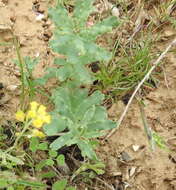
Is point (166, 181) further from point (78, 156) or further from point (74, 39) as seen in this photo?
point (74, 39)

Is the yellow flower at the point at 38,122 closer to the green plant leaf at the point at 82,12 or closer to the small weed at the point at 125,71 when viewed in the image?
the green plant leaf at the point at 82,12

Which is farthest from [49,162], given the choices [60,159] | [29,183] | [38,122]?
[38,122]

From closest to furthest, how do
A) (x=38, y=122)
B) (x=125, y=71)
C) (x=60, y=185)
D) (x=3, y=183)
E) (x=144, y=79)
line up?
(x=38, y=122), (x=3, y=183), (x=60, y=185), (x=144, y=79), (x=125, y=71)

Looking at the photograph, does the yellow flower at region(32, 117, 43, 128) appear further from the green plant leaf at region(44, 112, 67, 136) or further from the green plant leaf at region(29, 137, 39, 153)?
the green plant leaf at region(29, 137, 39, 153)

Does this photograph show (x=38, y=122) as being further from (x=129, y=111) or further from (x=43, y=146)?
(x=129, y=111)

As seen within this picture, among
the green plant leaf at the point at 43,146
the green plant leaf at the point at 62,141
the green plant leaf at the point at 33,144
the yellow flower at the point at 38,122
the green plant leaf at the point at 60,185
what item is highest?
the yellow flower at the point at 38,122

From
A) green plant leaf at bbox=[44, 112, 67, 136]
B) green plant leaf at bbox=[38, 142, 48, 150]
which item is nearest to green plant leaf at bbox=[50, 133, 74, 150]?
green plant leaf at bbox=[44, 112, 67, 136]

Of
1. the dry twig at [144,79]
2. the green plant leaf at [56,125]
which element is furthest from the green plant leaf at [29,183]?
the dry twig at [144,79]

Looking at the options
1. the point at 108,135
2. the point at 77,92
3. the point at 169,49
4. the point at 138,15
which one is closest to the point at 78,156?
the point at 108,135
